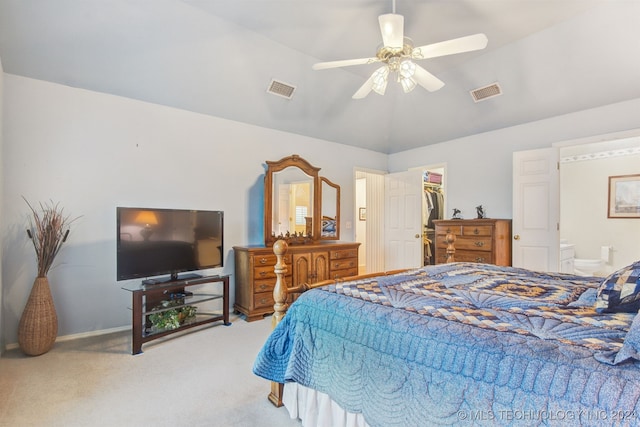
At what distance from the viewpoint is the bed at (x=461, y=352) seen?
33.9 inches

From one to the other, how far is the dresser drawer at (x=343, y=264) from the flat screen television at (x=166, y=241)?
1.59 metres

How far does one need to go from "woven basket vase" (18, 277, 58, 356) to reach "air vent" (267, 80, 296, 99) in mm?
3086

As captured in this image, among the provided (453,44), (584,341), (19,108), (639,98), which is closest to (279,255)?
(584,341)

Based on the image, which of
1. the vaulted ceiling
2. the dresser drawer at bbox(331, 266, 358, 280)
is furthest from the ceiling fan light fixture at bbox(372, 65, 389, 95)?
the dresser drawer at bbox(331, 266, 358, 280)

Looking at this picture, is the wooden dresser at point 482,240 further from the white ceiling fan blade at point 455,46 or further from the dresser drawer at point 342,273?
the white ceiling fan blade at point 455,46

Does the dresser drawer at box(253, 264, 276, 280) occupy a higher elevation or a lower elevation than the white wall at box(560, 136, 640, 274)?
lower

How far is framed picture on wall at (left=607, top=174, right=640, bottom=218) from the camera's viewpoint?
5.06 meters

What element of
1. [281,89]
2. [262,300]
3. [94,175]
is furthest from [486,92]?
[94,175]

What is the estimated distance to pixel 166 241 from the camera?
127 inches

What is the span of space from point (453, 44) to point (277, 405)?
9.17 ft

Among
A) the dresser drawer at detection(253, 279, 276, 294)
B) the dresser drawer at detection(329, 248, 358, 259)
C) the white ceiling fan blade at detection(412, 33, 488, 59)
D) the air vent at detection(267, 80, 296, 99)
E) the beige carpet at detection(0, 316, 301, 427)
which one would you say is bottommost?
the beige carpet at detection(0, 316, 301, 427)

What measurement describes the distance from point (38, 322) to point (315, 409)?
2.62 meters

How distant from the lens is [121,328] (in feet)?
11.0

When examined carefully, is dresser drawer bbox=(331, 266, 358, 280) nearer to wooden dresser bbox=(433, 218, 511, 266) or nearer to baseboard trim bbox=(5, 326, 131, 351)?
wooden dresser bbox=(433, 218, 511, 266)
